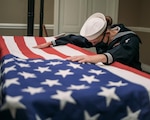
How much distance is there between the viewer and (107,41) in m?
1.96

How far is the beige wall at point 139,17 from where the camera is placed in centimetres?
444

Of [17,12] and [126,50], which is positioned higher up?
[17,12]

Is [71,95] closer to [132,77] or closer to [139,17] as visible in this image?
[132,77]

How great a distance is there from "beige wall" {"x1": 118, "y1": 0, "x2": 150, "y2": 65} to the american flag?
3.43 metres

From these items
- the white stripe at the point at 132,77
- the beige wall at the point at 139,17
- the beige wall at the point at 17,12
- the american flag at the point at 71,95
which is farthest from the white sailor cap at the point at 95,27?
the beige wall at the point at 139,17

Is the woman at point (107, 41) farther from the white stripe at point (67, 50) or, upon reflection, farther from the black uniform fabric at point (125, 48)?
the white stripe at point (67, 50)

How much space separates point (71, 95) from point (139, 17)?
413cm

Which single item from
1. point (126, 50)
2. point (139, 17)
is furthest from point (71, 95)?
point (139, 17)

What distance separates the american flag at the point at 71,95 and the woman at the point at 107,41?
1.04 ft

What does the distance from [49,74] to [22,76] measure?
121mm

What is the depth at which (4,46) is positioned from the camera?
2.00 metres

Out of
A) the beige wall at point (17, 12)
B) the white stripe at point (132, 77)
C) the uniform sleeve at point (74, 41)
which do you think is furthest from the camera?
the beige wall at point (17, 12)

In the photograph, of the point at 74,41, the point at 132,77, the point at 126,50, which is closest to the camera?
the point at 132,77

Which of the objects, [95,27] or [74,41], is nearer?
[95,27]
